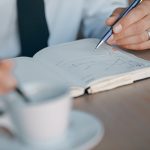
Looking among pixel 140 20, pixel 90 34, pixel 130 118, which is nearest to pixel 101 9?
pixel 90 34

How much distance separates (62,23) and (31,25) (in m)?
0.26

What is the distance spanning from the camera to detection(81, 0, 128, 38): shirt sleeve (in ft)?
4.47

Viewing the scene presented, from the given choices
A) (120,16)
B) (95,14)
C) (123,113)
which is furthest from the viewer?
(95,14)

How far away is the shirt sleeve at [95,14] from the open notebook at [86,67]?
0.33 m

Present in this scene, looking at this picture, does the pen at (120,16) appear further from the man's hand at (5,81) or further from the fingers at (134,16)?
the man's hand at (5,81)

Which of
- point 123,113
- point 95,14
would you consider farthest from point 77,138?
point 95,14

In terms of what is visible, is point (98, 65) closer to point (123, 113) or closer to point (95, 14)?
point (123, 113)

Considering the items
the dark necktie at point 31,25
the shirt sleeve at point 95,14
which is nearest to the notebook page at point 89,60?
the dark necktie at point 31,25

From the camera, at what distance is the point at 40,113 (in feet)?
1.43

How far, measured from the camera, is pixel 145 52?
108 cm

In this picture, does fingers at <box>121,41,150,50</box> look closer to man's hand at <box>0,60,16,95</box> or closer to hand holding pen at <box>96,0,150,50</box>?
hand holding pen at <box>96,0,150,50</box>

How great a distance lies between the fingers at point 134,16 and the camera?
3.45 feet

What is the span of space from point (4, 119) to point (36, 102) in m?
0.05

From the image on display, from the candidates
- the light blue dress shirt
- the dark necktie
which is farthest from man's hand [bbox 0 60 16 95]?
the light blue dress shirt
